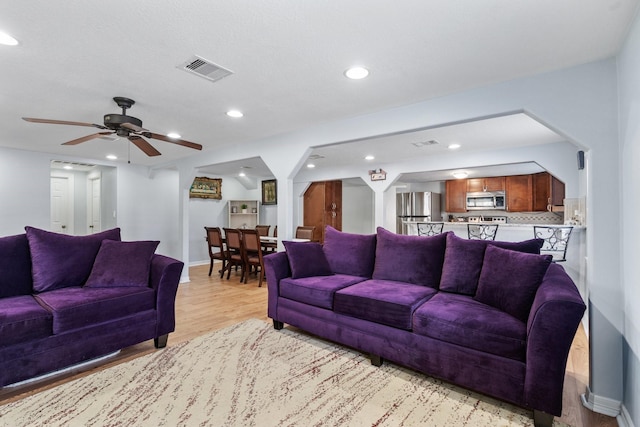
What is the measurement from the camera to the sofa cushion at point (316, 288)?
2910 millimetres

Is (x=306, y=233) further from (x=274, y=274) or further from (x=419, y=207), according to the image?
(x=419, y=207)

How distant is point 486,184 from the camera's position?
7.32 meters

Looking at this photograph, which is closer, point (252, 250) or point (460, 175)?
point (252, 250)

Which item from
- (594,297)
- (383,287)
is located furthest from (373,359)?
(594,297)

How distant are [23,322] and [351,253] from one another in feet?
8.95

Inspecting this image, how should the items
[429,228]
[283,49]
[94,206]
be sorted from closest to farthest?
1. [283,49]
2. [429,228]
3. [94,206]

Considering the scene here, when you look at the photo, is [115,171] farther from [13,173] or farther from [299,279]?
[299,279]

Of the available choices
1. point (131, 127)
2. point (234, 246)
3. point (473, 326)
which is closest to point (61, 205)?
point (234, 246)

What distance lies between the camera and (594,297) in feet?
6.88

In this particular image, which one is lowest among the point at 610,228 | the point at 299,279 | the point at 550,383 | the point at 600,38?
the point at 550,383

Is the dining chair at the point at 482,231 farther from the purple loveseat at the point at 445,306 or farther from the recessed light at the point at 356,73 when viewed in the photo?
the recessed light at the point at 356,73

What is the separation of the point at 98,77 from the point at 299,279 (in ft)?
7.92

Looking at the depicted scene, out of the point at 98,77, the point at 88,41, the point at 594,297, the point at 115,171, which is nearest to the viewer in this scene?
the point at 88,41

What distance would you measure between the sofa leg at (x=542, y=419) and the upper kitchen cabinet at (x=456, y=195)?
6.38 m
